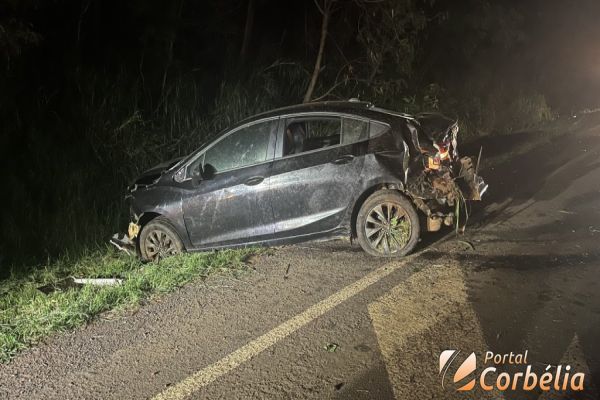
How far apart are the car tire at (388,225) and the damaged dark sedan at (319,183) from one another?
0.04ft

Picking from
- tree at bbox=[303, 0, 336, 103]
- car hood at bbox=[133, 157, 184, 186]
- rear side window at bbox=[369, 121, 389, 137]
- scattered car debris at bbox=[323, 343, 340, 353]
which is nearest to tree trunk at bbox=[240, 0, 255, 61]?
tree at bbox=[303, 0, 336, 103]

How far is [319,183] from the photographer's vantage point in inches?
243

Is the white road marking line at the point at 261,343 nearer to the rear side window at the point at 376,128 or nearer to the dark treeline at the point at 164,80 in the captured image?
the rear side window at the point at 376,128

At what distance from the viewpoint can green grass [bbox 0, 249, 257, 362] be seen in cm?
493

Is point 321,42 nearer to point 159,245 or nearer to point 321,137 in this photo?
point 321,137

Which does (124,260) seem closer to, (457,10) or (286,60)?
(286,60)

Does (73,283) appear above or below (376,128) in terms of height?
below

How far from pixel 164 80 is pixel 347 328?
27.6 ft

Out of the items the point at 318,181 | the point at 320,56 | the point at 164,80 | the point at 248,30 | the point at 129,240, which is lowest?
the point at 129,240

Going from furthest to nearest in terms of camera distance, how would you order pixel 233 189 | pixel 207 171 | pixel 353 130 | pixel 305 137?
1. pixel 305 137
2. pixel 207 171
3. pixel 233 189
4. pixel 353 130

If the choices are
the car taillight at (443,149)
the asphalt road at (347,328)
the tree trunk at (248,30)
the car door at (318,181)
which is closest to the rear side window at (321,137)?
the car door at (318,181)

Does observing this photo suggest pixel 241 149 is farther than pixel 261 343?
Yes

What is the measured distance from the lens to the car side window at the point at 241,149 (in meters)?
6.41

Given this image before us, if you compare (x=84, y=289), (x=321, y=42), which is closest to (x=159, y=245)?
(x=84, y=289)
